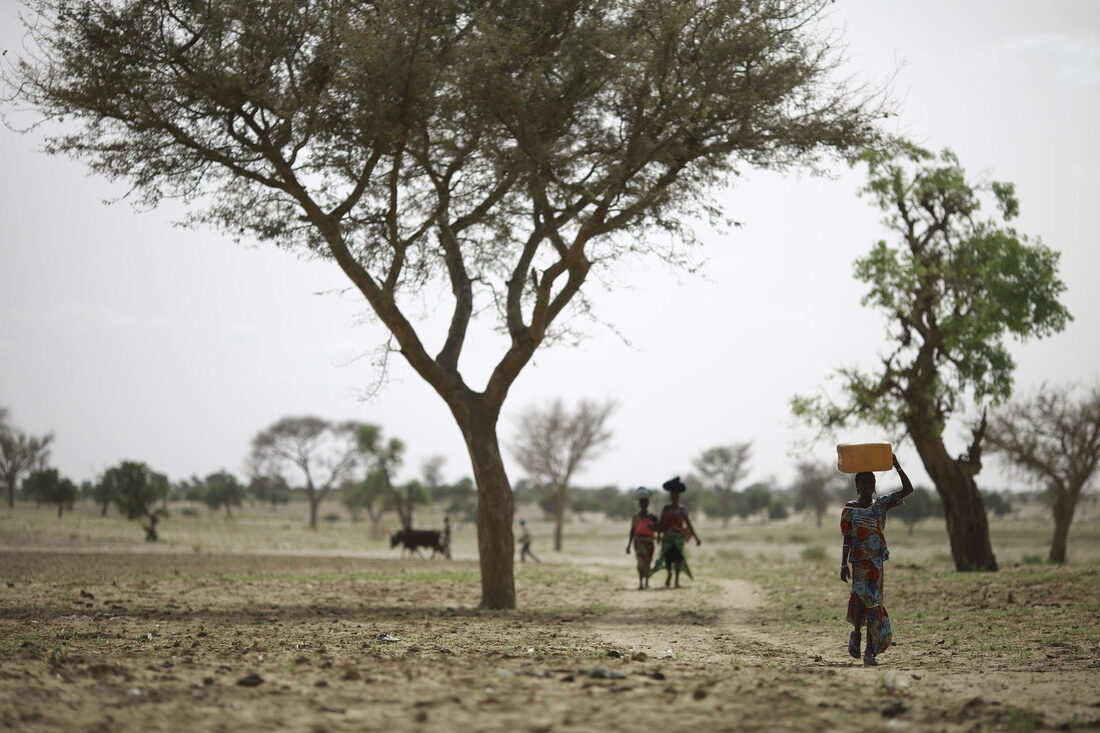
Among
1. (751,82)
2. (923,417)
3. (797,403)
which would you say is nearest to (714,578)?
(797,403)

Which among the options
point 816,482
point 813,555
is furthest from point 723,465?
point 813,555

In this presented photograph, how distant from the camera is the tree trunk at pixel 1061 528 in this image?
28.6 metres

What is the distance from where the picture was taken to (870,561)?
30.9ft

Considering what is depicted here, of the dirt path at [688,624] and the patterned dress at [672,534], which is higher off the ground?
the patterned dress at [672,534]

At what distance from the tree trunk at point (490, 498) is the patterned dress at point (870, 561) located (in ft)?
23.1

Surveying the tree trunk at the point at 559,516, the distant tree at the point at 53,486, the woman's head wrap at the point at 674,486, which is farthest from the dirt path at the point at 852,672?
the distant tree at the point at 53,486

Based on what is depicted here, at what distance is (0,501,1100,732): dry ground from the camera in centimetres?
593

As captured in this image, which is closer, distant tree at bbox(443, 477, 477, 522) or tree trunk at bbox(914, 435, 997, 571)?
tree trunk at bbox(914, 435, 997, 571)

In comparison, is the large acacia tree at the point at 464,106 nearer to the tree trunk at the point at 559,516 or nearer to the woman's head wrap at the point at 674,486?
the woman's head wrap at the point at 674,486

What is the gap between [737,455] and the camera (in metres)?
95.9

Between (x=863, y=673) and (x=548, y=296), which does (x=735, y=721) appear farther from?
(x=548, y=296)

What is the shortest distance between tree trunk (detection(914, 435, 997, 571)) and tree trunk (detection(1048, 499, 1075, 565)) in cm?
760

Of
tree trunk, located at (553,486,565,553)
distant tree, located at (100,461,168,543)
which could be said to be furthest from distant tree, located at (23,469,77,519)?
tree trunk, located at (553,486,565,553)

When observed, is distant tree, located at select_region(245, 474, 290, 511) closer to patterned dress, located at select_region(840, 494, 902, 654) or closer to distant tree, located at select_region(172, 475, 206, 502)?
distant tree, located at select_region(172, 475, 206, 502)
